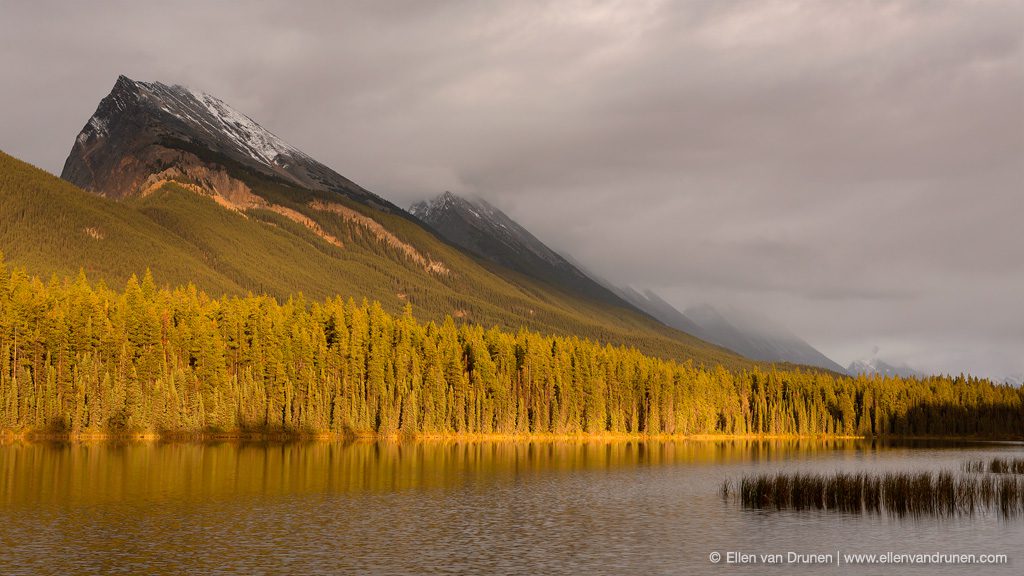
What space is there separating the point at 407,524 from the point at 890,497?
34.8 m

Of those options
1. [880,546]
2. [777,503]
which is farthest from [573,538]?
[777,503]

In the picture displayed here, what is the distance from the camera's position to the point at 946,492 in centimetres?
6312

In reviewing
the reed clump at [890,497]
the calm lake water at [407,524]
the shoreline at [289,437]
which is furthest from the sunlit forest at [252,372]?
the reed clump at [890,497]

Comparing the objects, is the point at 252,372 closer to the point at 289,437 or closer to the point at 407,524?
the point at 289,437

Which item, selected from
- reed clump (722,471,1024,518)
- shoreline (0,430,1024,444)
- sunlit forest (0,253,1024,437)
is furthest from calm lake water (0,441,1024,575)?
sunlit forest (0,253,1024,437)

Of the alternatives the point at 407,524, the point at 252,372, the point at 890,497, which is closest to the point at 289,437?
the point at 252,372

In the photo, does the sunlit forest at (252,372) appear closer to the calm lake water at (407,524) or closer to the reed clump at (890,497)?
the calm lake water at (407,524)

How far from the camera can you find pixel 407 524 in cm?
5641

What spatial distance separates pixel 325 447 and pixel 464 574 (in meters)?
96.9

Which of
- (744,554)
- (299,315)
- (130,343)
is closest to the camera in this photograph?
(744,554)

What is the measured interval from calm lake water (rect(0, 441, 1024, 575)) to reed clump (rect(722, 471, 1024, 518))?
2691 mm

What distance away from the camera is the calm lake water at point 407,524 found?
145ft

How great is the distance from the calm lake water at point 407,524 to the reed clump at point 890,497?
2.69 meters

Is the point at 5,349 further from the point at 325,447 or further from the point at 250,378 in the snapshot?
the point at 325,447
